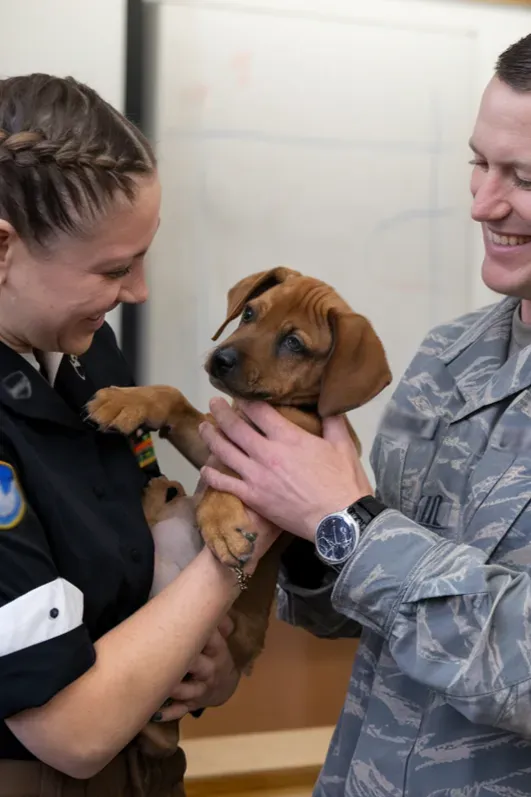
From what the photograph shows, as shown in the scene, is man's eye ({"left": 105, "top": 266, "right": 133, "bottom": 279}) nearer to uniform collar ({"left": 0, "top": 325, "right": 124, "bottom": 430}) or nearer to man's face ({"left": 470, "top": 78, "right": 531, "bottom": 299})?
uniform collar ({"left": 0, "top": 325, "right": 124, "bottom": 430})

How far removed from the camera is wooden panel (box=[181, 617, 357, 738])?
217cm

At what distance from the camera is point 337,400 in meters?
1.30

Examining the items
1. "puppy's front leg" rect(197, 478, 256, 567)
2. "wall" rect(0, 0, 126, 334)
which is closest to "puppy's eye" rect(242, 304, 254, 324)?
"puppy's front leg" rect(197, 478, 256, 567)

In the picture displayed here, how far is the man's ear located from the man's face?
67cm

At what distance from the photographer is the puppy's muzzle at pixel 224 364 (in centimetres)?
133

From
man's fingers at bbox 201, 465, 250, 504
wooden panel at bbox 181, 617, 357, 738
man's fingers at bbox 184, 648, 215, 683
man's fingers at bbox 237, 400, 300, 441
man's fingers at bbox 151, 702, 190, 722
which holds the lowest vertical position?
wooden panel at bbox 181, 617, 357, 738

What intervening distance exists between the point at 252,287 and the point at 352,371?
0.31m

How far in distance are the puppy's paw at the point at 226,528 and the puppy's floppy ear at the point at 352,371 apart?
224 millimetres

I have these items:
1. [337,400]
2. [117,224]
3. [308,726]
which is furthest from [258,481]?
[308,726]

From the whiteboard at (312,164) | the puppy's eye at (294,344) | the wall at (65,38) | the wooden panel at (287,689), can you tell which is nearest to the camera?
the puppy's eye at (294,344)

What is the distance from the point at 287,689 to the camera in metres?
2.22

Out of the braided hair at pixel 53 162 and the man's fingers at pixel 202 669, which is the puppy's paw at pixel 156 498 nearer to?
the man's fingers at pixel 202 669

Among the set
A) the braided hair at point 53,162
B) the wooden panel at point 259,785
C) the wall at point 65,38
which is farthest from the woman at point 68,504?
the wooden panel at point 259,785

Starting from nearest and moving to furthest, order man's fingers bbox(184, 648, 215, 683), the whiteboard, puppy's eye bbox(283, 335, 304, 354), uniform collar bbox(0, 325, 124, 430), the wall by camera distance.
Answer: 1. uniform collar bbox(0, 325, 124, 430)
2. man's fingers bbox(184, 648, 215, 683)
3. puppy's eye bbox(283, 335, 304, 354)
4. the wall
5. the whiteboard
